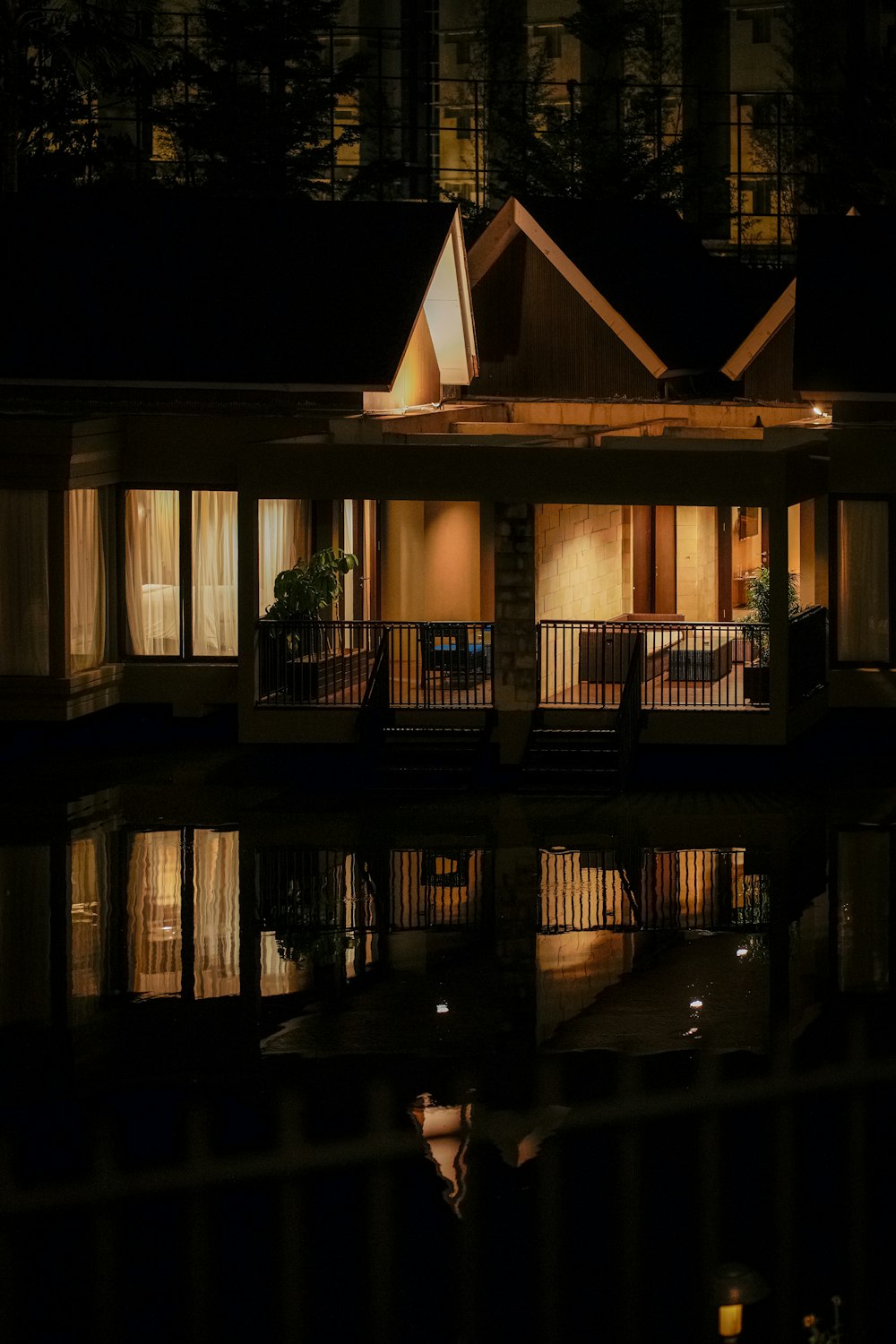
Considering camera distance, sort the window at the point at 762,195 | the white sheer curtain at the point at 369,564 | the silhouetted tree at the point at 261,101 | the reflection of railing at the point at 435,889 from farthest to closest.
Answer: the window at the point at 762,195 < the silhouetted tree at the point at 261,101 < the white sheer curtain at the point at 369,564 < the reflection of railing at the point at 435,889

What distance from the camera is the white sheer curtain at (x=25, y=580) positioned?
29.5 meters

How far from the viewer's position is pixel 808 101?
228 feet

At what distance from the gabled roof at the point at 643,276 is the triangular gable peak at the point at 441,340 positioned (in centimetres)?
178

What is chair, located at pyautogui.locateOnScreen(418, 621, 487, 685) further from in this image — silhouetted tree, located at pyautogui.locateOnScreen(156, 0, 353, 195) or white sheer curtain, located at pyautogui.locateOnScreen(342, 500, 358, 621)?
silhouetted tree, located at pyautogui.locateOnScreen(156, 0, 353, 195)

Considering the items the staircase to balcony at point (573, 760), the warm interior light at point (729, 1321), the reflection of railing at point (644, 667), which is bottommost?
the warm interior light at point (729, 1321)

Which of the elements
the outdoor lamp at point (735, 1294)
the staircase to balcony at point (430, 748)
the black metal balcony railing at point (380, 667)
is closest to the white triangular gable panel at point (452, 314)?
the black metal balcony railing at point (380, 667)

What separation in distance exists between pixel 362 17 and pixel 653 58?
1170 centimetres

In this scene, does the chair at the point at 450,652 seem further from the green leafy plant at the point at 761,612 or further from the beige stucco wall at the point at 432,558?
the green leafy plant at the point at 761,612

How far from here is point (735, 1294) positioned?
1080cm

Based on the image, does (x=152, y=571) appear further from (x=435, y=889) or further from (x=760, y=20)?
(x=760, y=20)

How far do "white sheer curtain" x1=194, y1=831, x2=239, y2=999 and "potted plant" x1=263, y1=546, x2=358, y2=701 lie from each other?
5208 mm

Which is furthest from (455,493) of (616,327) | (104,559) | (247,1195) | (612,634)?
(247,1195)

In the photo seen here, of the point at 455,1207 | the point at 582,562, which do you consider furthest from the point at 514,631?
the point at 455,1207

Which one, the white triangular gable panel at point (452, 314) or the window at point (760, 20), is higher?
the window at point (760, 20)
